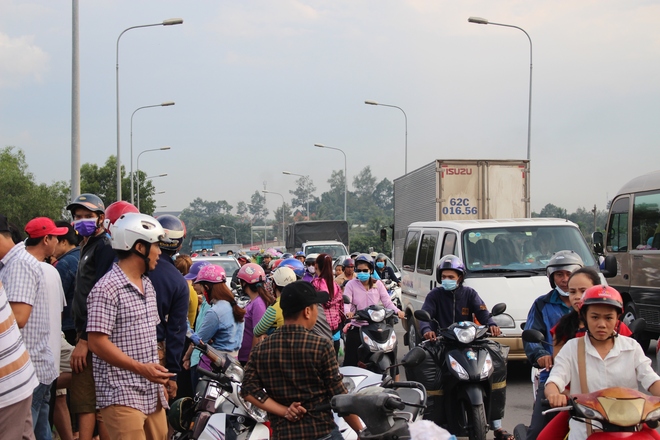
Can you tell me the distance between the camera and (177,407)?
5727 mm

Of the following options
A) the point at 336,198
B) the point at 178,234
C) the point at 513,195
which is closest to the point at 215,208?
the point at 336,198

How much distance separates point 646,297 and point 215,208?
172 metres

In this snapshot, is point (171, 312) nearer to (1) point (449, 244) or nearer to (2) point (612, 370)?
(2) point (612, 370)

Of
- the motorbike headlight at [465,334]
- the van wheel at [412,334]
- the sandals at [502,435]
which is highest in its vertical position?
the motorbike headlight at [465,334]

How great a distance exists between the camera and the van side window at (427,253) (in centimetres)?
1189

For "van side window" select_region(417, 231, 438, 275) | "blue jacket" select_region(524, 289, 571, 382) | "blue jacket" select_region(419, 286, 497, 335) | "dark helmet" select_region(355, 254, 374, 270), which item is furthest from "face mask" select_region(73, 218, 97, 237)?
"van side window" select_region(417, 231, 438, 275)

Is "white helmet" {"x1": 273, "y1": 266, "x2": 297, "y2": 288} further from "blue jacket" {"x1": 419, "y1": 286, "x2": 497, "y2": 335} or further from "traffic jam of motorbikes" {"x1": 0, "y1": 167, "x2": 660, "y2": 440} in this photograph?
"blue jacket" {"x1": 419, "y1": 286, "x2": 497, "y2": 335}

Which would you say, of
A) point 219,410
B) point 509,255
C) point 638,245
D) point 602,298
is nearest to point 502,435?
point 219,410

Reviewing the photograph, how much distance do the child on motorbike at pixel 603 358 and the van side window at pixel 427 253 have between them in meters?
7.55

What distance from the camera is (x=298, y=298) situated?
385 centimetres

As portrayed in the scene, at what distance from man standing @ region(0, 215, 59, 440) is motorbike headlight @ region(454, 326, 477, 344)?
122 inches

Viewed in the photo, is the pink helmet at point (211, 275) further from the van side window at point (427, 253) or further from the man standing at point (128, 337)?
the van side window at point (427, 253)

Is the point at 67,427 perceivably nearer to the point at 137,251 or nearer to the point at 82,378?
the point at 82,378

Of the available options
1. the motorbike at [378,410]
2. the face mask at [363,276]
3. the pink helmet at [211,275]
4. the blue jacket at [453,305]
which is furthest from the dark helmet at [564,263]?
the face mask at [363,276]
